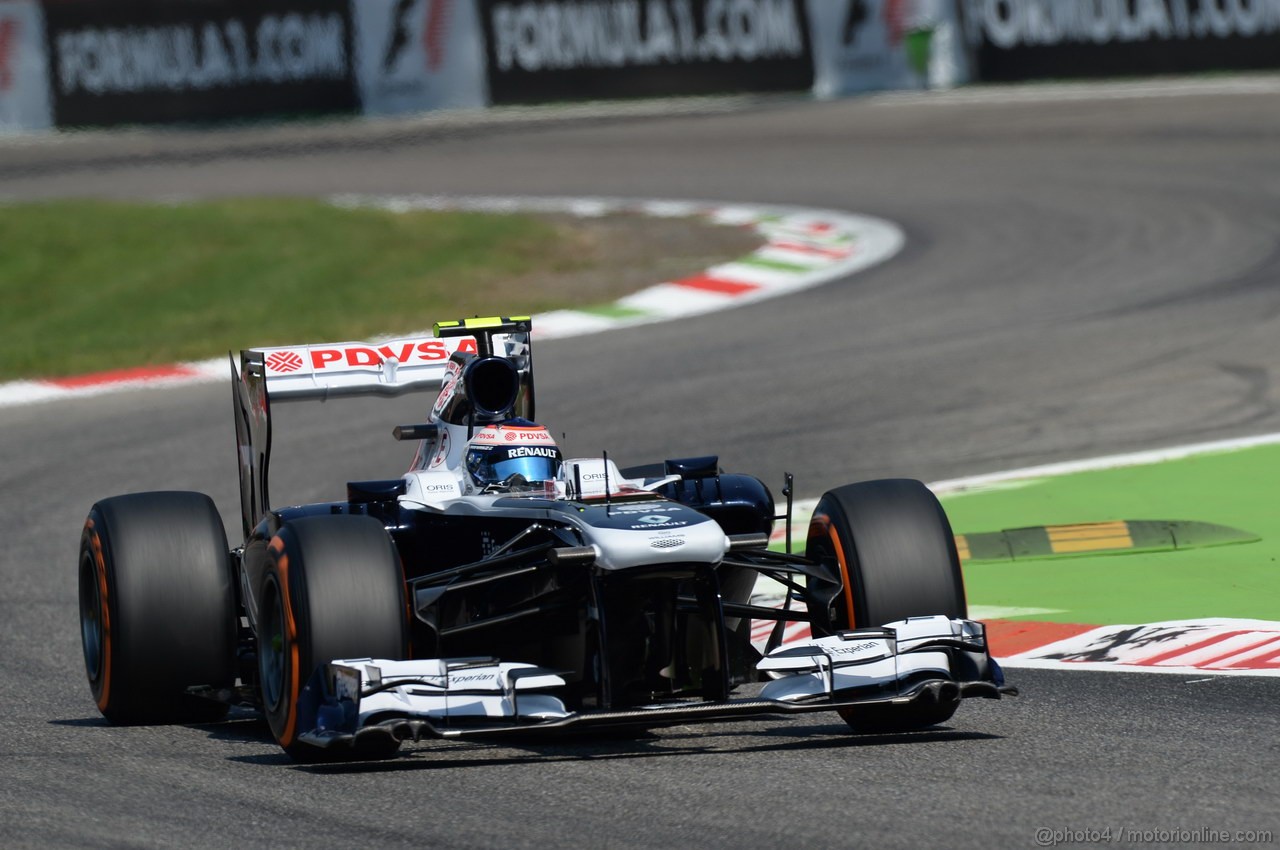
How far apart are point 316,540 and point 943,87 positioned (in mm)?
25216

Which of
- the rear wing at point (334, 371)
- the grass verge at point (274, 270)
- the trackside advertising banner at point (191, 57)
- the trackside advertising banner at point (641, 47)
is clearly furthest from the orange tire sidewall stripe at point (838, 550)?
Result: the trackside advertising banner at point (191, 57)

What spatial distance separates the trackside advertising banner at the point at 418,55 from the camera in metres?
31.7

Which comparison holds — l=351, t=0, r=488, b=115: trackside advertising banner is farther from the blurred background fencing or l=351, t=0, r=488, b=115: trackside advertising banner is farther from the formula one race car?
the formula one race car

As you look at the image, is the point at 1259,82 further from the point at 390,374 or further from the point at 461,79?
the point at 390,374

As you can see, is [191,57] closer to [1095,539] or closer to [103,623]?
[1095,539]

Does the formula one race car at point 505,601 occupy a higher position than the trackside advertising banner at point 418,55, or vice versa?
the trackside advertising banner at point 418,55

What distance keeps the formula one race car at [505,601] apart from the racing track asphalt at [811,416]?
7.5 inches

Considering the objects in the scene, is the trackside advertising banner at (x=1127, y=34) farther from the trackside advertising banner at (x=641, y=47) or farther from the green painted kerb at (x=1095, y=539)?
the green painted kerb at (x=1095, y=539)

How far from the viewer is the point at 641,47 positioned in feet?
104

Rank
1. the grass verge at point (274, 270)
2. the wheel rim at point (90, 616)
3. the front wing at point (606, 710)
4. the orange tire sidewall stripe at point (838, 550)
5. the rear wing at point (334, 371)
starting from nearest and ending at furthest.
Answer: the front wing at point (606, 710) → the orange tire sidewall stripe at point (838, 550) → the wheel rim at point (90, 616) → the rear wing at point (334, 371) → the grass verge at point (274, 270)

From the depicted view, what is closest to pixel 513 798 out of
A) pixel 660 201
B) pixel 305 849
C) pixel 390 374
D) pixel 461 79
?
pixel 305 849

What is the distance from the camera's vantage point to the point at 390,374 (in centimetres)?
845

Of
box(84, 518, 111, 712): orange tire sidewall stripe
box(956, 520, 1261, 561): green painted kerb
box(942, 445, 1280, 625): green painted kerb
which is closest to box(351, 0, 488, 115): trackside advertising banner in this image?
box(942, 445, 1280, 625): green painted kerb

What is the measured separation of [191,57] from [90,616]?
24.9 meters
